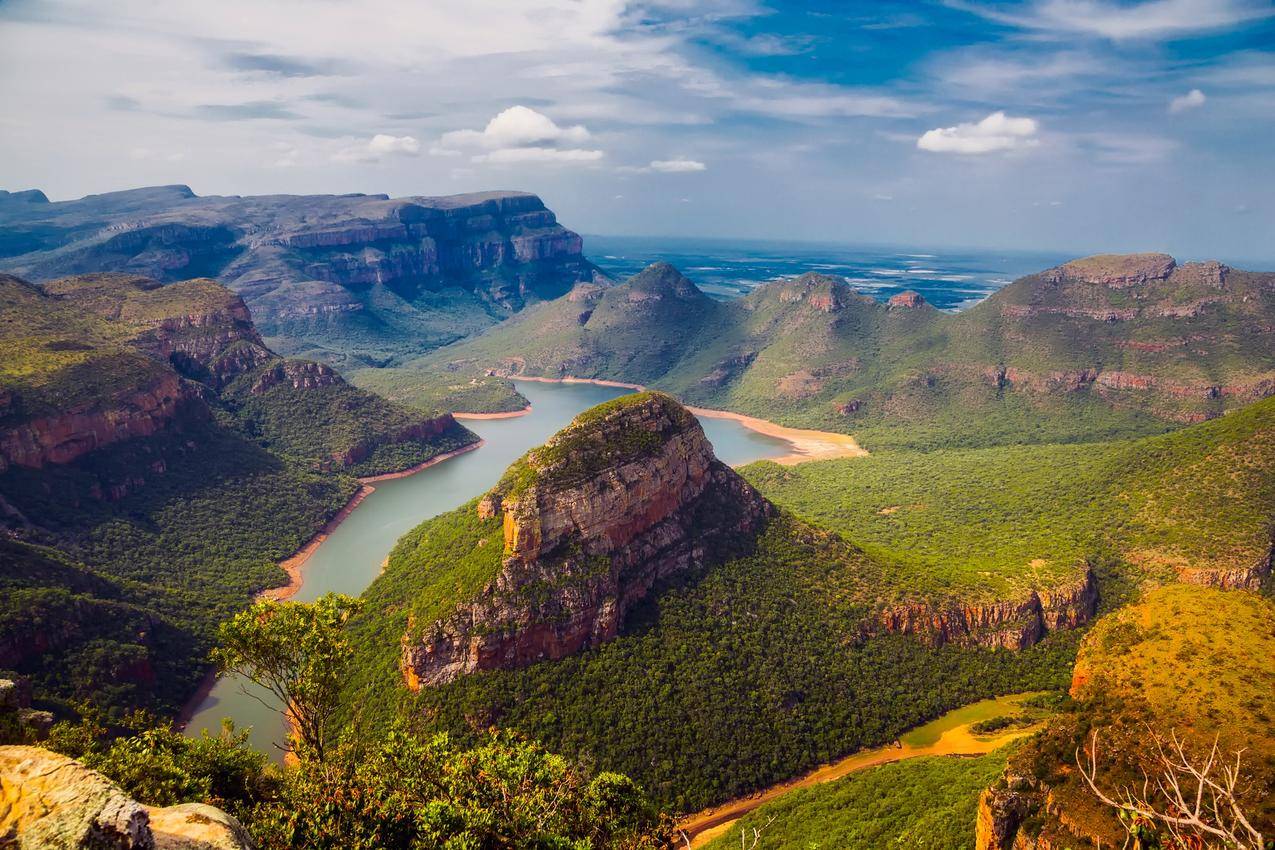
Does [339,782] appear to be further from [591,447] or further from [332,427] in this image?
[332,427]

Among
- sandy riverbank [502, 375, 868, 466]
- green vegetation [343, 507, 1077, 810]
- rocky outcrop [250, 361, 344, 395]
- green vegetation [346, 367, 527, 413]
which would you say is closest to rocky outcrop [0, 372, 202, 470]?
rocky outcrop [250, 361, 344, 395]

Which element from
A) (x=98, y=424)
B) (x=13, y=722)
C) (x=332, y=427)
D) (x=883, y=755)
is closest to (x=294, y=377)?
(x=332, y=427)

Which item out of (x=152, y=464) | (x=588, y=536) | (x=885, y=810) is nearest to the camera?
(x=885, y=810)

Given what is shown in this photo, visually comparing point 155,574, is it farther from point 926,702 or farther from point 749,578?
point 926,702

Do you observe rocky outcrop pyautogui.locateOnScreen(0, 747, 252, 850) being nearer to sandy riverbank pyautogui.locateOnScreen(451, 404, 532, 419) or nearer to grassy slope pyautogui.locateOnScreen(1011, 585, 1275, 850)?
grassy slope pyautogui.locateOnScreen(1011, 585, 1275, 850)

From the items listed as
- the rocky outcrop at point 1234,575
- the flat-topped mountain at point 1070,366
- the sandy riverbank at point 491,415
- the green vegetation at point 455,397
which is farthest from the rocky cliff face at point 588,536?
the green vegetation at point 455,397

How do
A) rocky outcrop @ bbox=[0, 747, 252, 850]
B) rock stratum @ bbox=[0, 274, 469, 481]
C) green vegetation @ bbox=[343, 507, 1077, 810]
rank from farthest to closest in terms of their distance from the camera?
rock stratum @ bbox=[0, 274, 469, 481] → green vegetation @ bbox=[343, 507, 1077, 810] → rocky outcrop @ bbox=[0, 747, 252, 850]
